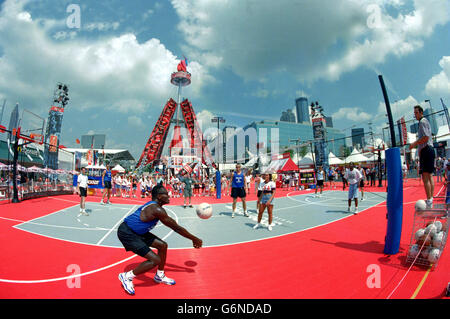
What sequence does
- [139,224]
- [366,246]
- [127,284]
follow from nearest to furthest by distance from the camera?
[127,284]
[139,224]
[366,246]

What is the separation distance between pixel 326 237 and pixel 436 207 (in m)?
2.40

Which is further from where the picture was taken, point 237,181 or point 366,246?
point 237,181

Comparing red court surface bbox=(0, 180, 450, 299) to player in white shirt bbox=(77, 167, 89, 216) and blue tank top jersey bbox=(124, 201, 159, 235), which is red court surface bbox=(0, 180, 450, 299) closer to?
→ blue tank top jersey bbox=(124, 201, 159, 235)

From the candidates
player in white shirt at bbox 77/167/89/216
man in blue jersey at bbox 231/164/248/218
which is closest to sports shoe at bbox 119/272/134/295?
man in blue jersey at bbox 231/164/248/218

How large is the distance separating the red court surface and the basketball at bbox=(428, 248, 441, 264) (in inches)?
6.7

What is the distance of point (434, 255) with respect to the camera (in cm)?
348

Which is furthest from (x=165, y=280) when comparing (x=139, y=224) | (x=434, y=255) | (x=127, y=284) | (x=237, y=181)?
(x=237, y=181)

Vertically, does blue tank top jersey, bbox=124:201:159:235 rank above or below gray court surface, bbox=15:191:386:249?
above

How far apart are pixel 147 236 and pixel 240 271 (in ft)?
5.70

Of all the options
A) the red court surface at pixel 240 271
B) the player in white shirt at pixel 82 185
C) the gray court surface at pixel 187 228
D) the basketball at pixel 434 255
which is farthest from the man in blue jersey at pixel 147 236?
the player in white shirt at pixel 82 185

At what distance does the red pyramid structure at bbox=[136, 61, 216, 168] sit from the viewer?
44.7m

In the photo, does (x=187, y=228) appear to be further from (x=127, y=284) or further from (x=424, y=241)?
(x=424, y=241)

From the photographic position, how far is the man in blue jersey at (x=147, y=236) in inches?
125
